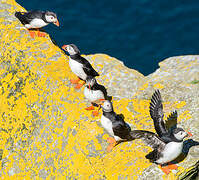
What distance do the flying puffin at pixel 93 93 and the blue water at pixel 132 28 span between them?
12.2m

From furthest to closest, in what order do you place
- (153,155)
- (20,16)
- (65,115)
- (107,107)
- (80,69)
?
(20,16) < (80,69) < (65,115) < (107,107) < (153,155)

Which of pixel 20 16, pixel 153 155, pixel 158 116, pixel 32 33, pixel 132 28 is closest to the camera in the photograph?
pixel 153 155

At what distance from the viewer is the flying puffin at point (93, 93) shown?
6.88 m

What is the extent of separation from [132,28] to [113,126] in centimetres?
1460

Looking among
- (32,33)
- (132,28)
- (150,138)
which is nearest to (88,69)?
(32,33)

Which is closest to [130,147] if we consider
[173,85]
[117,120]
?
[117,120]

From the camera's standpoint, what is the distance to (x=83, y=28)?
19906 mm

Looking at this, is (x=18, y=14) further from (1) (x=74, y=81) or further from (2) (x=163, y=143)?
(2) (x=163, y=143)

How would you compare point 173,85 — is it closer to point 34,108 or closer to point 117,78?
point 117,78

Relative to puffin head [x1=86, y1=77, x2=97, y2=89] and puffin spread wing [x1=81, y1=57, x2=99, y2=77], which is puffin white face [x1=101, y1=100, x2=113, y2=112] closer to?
puffin head [x1=86, y1=77, x2=97, y2=89]

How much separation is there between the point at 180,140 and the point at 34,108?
3.03 meters

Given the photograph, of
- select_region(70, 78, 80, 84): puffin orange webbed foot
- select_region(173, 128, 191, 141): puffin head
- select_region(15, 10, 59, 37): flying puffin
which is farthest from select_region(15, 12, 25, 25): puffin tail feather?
select_region(173, 128, 191, 141): puffin head

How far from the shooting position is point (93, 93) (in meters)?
6.85

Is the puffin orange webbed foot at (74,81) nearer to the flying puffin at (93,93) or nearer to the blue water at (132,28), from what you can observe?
the flying puffin at (93,93)
